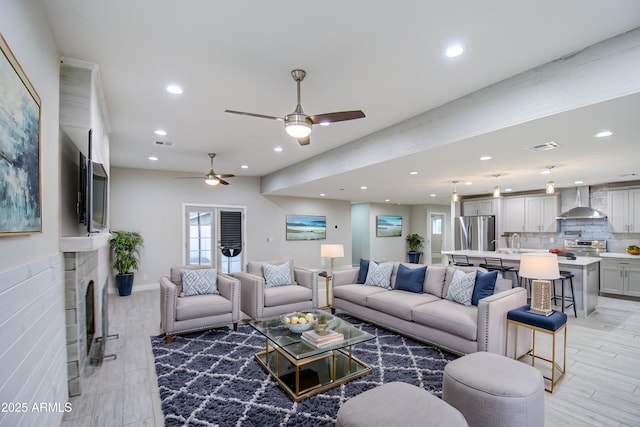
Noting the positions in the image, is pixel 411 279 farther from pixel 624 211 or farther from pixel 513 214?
pixel 624 211

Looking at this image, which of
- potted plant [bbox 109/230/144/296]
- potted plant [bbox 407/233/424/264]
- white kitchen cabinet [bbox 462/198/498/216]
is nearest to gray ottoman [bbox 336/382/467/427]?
potted plant [bbox 109/230/144/296]

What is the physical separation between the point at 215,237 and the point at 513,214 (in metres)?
7.99

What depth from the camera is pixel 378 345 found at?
12.5 feet

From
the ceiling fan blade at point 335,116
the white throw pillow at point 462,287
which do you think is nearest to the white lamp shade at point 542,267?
the white throw pillow at point 462,287

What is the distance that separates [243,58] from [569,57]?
267 centimetres

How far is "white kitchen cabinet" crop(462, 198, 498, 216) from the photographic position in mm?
8875

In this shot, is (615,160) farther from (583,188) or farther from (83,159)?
(83,159)

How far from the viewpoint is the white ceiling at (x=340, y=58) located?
2055mm

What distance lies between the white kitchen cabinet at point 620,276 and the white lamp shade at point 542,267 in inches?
203

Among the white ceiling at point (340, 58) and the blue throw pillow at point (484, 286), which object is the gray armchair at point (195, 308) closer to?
the white ceiling at point (340, 58)

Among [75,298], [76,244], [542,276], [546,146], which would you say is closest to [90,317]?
[75,298]

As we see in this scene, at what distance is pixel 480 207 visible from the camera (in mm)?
9164

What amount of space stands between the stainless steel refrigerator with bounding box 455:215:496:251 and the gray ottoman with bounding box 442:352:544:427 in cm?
716

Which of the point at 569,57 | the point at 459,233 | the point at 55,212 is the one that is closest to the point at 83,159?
the point at 55,212
